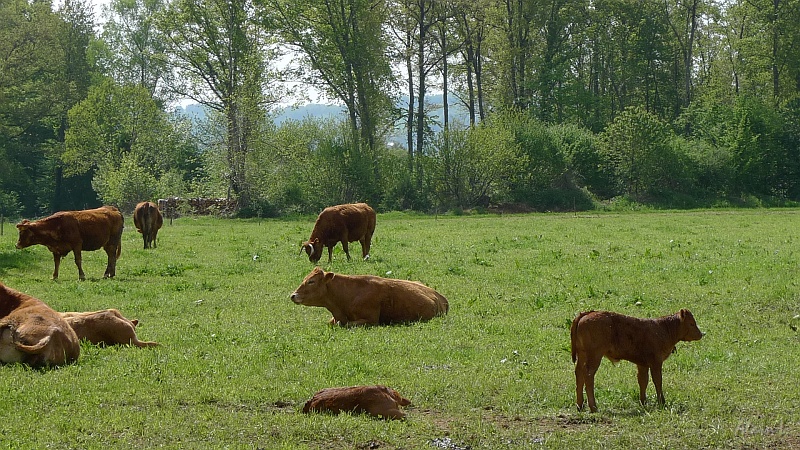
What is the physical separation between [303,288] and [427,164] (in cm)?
4313

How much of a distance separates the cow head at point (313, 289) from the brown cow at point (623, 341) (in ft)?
19.5

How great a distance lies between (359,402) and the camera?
8.62m

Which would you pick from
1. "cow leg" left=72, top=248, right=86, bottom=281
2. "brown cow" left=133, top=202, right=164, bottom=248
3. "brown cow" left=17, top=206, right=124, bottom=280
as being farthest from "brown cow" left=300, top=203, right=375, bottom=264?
"brown cow" left=133, top=202, right=164, bottom=248

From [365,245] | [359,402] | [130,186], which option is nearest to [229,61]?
[130,186]

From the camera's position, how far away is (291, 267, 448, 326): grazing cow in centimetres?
1413

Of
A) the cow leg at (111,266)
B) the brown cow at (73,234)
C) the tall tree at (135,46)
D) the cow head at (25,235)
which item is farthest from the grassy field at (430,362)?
the tall tree at (135,46)

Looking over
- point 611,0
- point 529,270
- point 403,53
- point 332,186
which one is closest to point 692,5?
point 611,0

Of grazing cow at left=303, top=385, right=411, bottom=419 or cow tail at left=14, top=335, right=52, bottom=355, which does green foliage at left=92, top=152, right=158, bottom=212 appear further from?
grazing cow at left=303, top=385, right=411, bottom=419

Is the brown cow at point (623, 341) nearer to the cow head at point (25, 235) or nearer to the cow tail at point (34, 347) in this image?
the cow tail at point (34, 347)

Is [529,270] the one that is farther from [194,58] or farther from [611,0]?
[611,0]

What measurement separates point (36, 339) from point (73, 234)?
10536mm

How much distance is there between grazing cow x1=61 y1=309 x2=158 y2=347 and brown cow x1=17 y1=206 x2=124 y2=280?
28.5 feet

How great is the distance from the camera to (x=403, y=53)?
210ft

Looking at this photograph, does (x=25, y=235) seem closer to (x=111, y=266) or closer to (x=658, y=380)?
(x=111, y=266)
